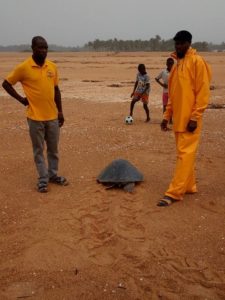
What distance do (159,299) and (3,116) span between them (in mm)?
9379

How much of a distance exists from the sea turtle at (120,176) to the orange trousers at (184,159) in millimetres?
685

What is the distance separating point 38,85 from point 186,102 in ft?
6.31

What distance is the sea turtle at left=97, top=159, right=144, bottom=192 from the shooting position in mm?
5891

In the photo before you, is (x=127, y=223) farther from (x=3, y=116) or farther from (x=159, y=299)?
(x=3, y=116)

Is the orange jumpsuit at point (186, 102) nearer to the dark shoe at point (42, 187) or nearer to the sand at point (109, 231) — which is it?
the sand at point (109, 231)

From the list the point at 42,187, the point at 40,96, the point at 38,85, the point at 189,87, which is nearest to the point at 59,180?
the point at 42,187

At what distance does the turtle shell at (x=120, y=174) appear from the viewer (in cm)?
591

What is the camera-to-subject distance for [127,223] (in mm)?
4934

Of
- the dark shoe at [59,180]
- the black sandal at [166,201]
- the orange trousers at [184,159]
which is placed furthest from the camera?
the dark shoe at [59,180]

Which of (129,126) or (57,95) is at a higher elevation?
(57,95)

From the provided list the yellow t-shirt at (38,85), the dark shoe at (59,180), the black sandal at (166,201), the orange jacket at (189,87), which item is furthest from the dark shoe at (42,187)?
the orange jacket at (189,87)

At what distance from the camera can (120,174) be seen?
595 centimetres

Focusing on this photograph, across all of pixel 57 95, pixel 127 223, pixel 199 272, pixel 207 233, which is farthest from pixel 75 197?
pixel 199 272

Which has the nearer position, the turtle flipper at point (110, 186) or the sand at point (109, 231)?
the sand at point (109, 231)
